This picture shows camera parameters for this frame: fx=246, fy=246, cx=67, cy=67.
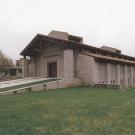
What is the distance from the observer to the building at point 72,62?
25.9 meters

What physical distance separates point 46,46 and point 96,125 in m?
24.0

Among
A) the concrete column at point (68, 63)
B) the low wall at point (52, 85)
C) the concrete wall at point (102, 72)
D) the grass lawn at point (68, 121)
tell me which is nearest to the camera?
the grass lawn at point (68, 121)

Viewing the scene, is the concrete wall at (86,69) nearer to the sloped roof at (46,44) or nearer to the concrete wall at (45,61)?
the sloped roof at (46,44)

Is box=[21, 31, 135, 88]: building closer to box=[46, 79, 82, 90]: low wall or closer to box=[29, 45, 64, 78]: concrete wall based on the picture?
box=[29, 45, 64, 78]: concrete wall

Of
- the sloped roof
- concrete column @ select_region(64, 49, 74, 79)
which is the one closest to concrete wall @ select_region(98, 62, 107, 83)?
the sloped roof

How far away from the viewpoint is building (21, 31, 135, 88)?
2592 centimetres

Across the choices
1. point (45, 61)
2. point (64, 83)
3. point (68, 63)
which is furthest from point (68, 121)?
point (45, 61)

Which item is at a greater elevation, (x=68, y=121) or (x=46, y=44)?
(x=46, y=44)

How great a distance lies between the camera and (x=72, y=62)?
2616 centimetres

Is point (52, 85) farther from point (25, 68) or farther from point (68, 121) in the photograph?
point (68, 121)

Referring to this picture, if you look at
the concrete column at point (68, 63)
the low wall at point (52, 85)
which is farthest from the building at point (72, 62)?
the low wall at point (52, 85)

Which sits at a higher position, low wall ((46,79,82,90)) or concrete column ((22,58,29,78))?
concrete column ((22,58,29,78))

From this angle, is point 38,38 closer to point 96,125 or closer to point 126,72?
point 126,72

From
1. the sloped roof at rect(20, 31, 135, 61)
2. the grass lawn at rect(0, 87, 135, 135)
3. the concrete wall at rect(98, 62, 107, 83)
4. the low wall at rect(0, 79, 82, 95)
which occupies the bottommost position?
the grass lawn at rect(0, 87, 135, 135)
